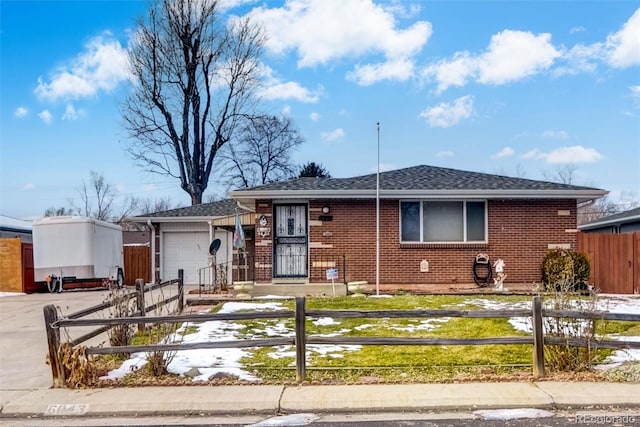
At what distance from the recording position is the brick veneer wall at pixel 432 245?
1559 centimetres

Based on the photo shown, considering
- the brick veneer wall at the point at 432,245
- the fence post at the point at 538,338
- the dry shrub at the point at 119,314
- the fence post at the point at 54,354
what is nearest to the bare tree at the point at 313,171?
the brick veneer wall at the point at 432,245

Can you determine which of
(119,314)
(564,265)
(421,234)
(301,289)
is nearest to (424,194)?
(421,234)

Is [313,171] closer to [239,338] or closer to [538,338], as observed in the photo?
[239,338]

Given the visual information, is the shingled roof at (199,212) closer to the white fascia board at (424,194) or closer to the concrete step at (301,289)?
the white fascia board at (424,194)

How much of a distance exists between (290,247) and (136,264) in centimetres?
1180

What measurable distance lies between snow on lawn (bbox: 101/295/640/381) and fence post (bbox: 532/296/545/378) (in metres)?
1.34

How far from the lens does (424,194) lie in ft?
50.1

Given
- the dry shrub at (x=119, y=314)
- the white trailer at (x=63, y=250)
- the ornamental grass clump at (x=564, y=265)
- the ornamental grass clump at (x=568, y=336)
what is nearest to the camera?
the ornamental grass clump at (x=568, y=336)

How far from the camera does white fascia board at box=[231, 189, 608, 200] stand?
49.9 feet

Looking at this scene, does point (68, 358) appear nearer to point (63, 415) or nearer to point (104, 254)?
point (63, 415)

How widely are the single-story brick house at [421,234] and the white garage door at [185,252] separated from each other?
7.73m

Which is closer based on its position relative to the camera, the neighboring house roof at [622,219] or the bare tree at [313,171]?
the neighboring house roof at [622,219]

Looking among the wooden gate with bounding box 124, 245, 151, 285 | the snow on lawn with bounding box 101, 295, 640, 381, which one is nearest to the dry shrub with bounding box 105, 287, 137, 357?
the snow on lawn with bounding box 101, 295, 640, 381

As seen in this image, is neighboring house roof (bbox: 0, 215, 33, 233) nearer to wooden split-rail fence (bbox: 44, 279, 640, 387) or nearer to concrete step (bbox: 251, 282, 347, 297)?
concrete step (bbox: 251, 282, 347, 297)
